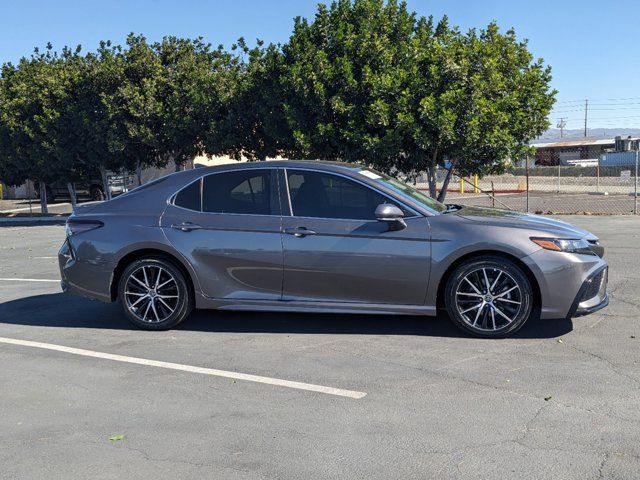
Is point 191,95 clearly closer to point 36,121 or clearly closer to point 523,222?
point 36,121

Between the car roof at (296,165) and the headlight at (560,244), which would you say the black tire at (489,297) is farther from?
the car roof at (296,165)

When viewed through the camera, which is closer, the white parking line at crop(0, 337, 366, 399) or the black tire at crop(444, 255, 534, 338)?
the white parking line at crop(0, 337, 366, 399)

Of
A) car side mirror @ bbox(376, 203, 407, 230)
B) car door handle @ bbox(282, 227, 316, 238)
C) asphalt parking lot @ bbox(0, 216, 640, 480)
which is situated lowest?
asphalt parking lot @ bbox(0, 216, 640, 480)

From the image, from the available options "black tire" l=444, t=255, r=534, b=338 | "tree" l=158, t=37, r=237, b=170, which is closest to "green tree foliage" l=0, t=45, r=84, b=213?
"tree" l=158, t=37, r=237, b=170

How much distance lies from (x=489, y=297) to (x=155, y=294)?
316 centimetres

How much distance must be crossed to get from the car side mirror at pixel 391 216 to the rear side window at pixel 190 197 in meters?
1.81

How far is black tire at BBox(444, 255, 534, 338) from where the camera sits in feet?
20.3

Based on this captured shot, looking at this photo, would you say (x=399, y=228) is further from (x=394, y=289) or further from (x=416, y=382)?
(x=416, y=382)

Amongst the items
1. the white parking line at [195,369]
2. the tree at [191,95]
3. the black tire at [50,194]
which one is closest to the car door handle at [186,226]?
the white parking line at [195,369]

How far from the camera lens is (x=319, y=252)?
6449 millimetres

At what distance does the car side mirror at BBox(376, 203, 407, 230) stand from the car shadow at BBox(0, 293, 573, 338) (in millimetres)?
1033

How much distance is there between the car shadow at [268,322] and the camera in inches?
263

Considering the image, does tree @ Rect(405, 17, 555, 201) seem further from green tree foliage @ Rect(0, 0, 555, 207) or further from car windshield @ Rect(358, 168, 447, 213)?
car windshield @ Rect(358, 168, 447, 213)

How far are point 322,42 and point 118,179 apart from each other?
1352 cm
